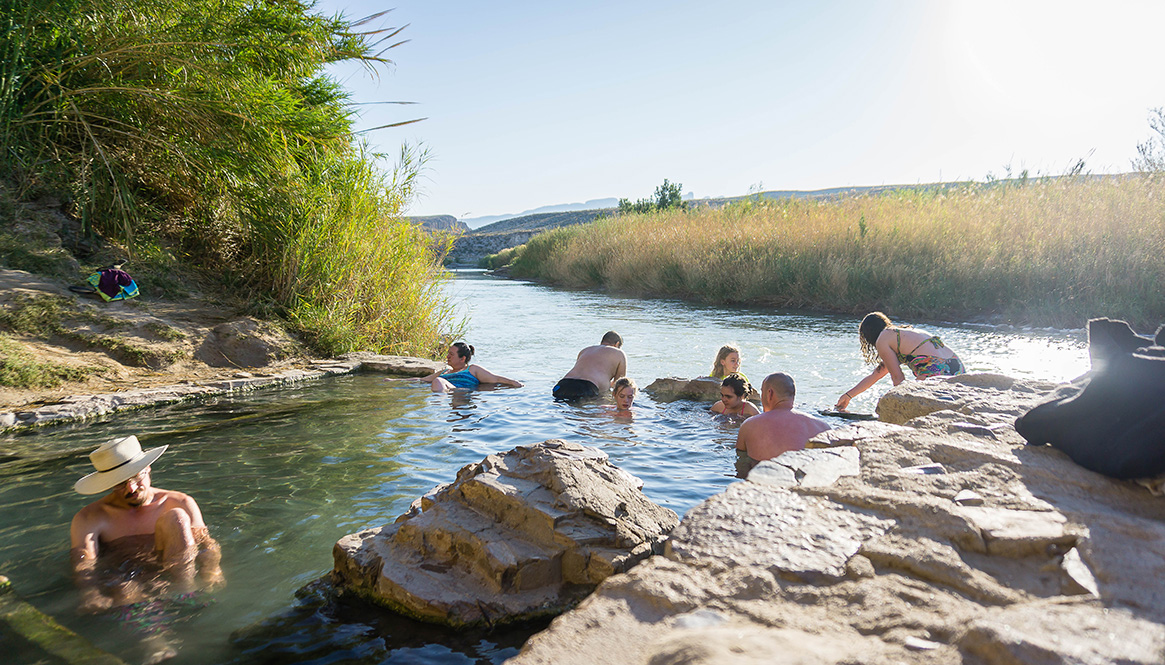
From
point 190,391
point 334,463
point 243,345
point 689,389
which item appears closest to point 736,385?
point 689,389

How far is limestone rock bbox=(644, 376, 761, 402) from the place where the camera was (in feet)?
Answer: 23.4

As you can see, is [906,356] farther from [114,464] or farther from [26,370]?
[26,370]

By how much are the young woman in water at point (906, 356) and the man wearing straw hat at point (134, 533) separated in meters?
5.29

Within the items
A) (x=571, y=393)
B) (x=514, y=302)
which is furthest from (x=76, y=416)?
(x=514, y=302)

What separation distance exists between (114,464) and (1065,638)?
11.9 feet

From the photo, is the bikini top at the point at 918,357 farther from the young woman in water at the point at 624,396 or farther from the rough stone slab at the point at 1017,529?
the rough stone slab at the point at 1017,529

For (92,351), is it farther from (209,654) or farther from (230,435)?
(209,654)

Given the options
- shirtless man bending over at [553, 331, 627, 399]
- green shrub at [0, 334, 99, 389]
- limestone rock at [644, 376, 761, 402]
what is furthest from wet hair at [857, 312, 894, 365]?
green shrub at [0, 334, 99, 389]

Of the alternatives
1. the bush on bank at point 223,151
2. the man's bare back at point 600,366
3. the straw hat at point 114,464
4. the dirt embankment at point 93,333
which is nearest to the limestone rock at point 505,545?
the straw hat at point 114,464

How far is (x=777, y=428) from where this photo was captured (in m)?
4.70

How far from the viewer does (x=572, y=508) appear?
2916mm

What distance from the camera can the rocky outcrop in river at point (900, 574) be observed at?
152 centimetres

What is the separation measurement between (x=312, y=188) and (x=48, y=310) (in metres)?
3.02

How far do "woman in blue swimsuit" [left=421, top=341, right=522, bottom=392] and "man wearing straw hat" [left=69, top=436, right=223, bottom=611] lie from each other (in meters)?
4.19
